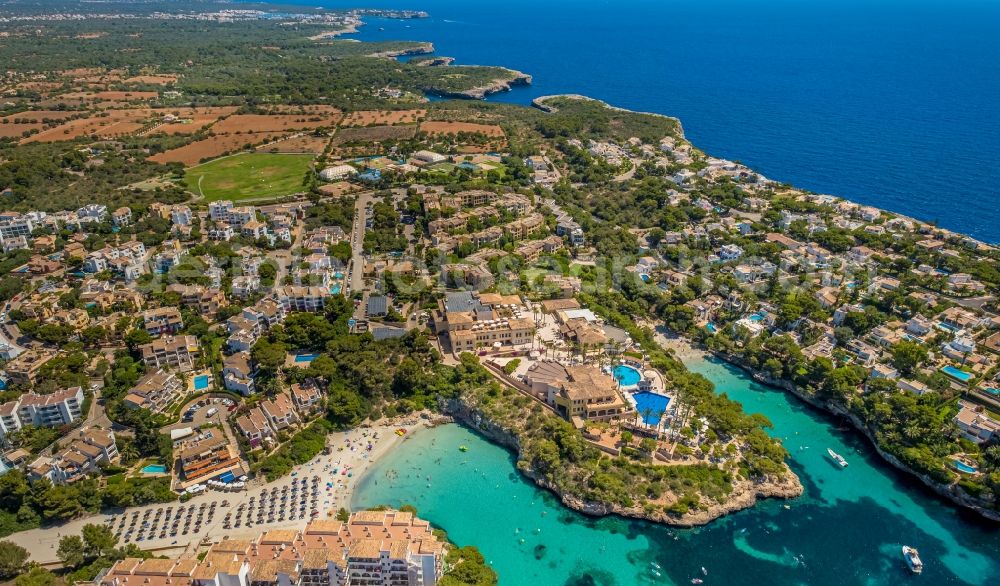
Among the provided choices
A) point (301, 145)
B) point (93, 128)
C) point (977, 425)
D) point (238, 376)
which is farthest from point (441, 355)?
point (93, 128)

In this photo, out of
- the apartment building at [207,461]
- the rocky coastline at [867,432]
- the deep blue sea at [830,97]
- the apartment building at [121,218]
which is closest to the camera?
the rocky coastline at [867,432]

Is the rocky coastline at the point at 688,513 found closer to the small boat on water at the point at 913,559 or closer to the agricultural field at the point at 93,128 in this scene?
the small boat on water at the point at 913,559

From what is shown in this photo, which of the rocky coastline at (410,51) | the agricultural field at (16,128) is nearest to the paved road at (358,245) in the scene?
the agricultural field at (16,128)

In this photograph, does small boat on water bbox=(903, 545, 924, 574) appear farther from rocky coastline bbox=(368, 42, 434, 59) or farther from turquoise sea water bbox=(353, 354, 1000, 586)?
rocky coastline bbox=(368, 42, 434, 59)

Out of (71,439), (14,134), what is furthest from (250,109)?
(71,439)

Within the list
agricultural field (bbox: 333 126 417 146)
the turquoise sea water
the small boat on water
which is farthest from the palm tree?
agricultural field (bbox: 333 126 417 146)

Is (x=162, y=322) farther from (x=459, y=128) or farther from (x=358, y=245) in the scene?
(x=459, y=128)

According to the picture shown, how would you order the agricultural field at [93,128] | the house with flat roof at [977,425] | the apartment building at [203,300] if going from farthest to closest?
the agricultural field at [93,128] → the apartment building at [203,300] → the house with flat roof at [977,425]
